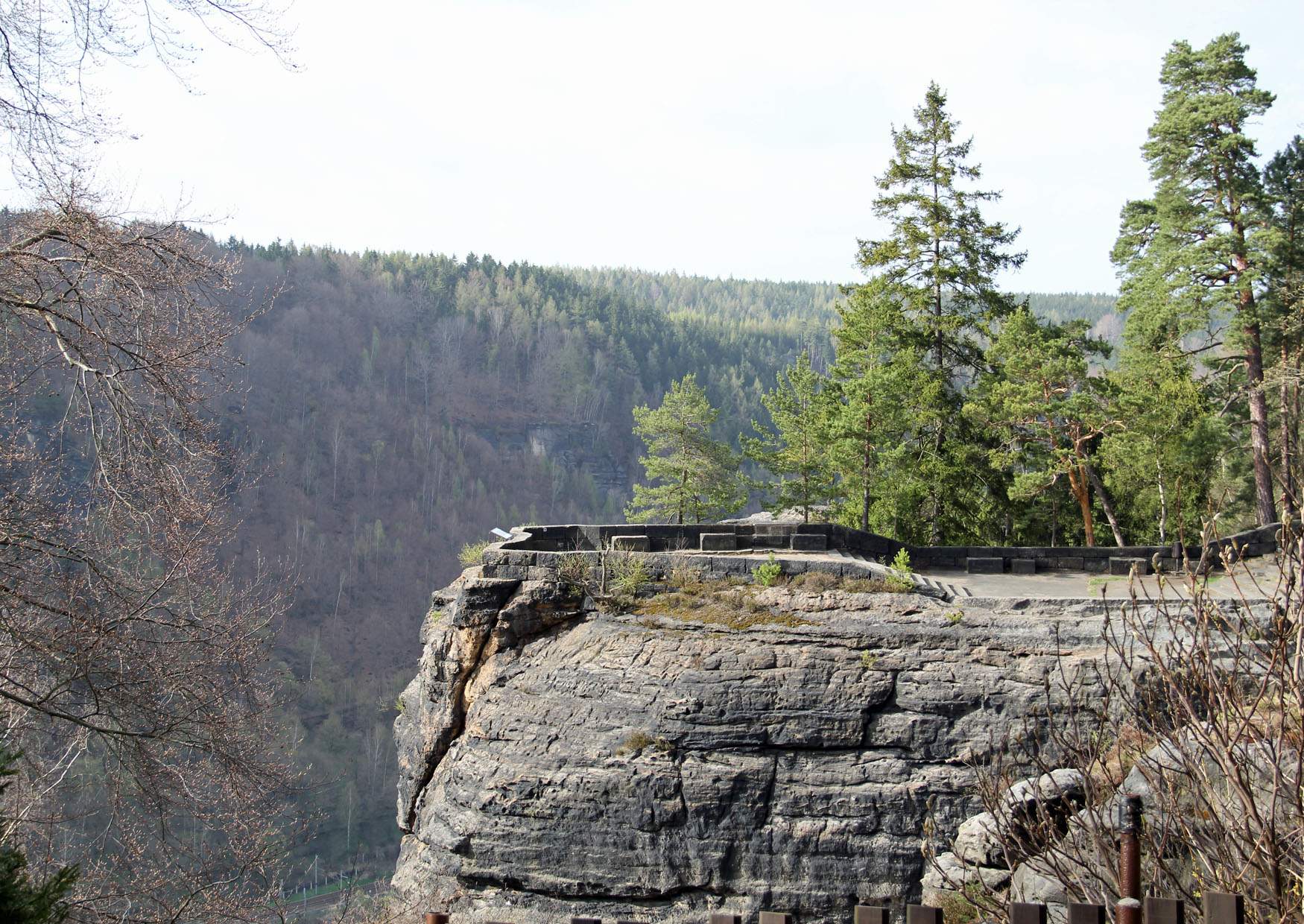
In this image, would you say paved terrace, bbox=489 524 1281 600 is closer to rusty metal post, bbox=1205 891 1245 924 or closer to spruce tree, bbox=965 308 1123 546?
spruce tree, bbox=965 308 1123 546

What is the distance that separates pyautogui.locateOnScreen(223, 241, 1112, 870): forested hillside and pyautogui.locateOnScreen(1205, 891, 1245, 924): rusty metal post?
225 ft

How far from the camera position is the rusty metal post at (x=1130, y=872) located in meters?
3.30

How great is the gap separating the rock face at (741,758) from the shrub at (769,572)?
0.19 m

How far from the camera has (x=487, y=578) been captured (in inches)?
580

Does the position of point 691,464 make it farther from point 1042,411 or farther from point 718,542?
point 718,542

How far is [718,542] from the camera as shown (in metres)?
15.6

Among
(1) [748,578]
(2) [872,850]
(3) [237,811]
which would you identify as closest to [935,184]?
(1) [748,578]

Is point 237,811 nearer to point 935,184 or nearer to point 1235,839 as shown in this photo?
point 1235,839

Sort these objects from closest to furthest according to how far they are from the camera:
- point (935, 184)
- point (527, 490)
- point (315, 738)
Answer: point (935, 184) < point (315, 738) < point (527, 490)

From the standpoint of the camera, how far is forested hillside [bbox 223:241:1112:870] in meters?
78.1

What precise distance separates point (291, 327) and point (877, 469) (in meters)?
80.1

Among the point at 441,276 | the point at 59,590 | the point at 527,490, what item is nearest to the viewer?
the point at 59,590

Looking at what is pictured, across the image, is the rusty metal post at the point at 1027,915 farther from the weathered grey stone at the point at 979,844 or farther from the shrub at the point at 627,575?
the shrub at the point at 627,575

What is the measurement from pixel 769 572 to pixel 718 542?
1721mm
